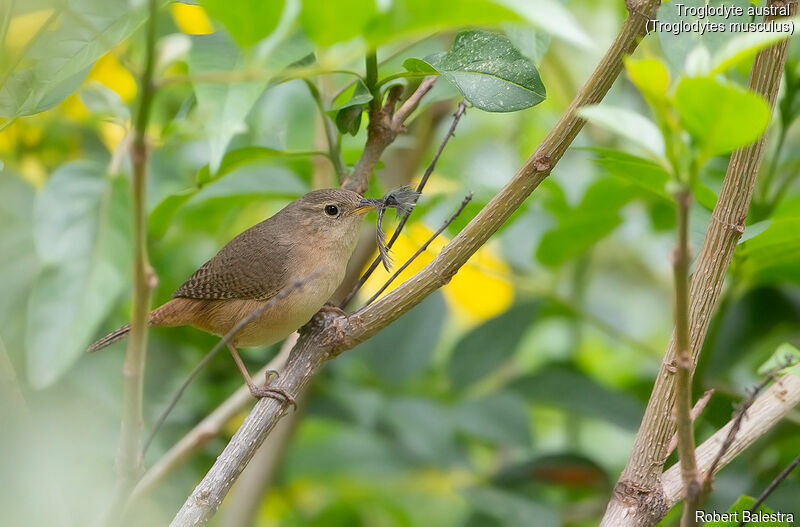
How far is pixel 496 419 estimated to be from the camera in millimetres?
2734

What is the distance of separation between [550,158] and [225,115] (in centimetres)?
65

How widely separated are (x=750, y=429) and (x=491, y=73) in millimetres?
924

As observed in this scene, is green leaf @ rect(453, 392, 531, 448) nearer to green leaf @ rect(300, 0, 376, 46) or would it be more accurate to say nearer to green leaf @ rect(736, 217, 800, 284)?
green leaf @ rect(736, 217, 800, 284)

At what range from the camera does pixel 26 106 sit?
145cm

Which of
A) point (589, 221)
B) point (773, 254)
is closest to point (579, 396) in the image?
point (589, 221)

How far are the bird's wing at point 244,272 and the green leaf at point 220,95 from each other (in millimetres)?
1274

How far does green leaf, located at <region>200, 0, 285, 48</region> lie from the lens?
100 centimetres

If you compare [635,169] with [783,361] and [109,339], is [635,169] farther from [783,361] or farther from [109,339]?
[109,339]

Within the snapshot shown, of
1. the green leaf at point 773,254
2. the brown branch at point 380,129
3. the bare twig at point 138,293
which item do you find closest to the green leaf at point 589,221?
the green leaf at point 773,254

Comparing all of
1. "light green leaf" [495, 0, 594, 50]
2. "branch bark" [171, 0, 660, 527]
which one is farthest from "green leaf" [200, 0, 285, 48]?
"branch bark" [171, 0, 660, 527]

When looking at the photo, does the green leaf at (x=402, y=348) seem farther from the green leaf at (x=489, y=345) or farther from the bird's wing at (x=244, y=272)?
the bird's wing at (x=244, y=272)

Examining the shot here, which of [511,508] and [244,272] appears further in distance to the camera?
[244,272]

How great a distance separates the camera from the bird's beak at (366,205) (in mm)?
2411

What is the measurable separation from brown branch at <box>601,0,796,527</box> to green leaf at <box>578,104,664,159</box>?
27.2 inches
